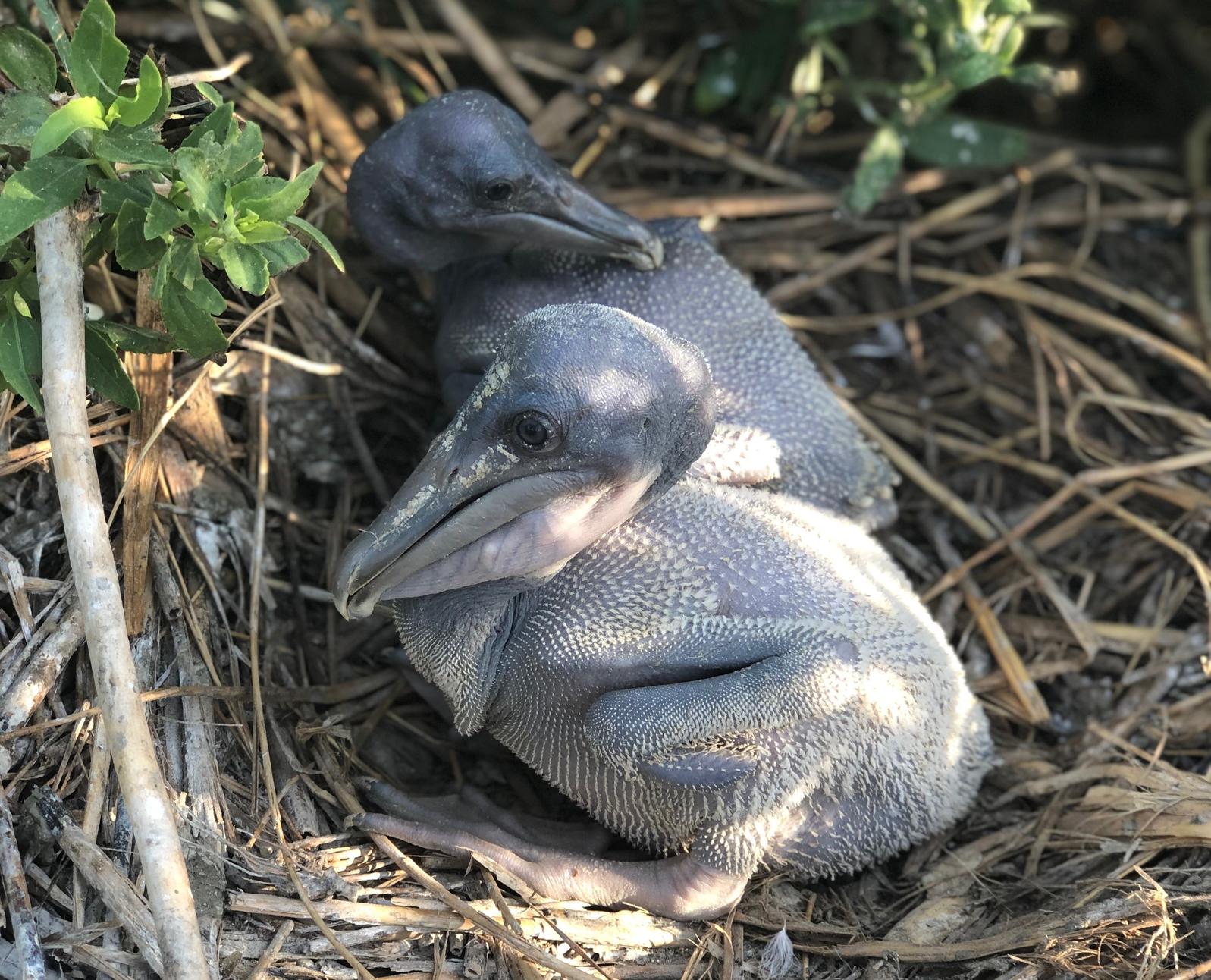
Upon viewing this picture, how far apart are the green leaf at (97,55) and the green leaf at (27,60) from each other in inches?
4.1

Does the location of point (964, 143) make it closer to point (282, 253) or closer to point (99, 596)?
point (282, 253)

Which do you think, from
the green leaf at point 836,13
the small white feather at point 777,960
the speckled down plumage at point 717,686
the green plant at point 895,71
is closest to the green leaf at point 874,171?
the green plant at point 895,71

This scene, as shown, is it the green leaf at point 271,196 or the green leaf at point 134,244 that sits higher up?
the green leaf at point 271,196

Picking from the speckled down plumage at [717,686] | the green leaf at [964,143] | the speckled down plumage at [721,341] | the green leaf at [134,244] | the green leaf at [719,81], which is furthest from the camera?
the green leaf at [719,81]

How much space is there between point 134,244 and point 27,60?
28 centimetres

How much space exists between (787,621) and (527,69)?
1.66m

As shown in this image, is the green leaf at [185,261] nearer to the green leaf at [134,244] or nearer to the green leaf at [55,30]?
the green leaf at [134,244]

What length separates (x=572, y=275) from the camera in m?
2.40

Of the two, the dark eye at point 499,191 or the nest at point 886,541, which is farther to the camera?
the dark eye at point 499,191

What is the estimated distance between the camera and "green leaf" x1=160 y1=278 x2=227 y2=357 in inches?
69.9

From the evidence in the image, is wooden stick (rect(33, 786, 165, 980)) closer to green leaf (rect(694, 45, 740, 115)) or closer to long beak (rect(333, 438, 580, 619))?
long beak (rect(333, 438, 580, 619))

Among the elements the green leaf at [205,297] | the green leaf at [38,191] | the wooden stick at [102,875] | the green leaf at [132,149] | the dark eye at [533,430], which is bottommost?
the wooden stick at [102,875]

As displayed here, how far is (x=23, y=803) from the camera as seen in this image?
179 centimetres

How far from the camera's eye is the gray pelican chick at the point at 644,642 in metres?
1.81
